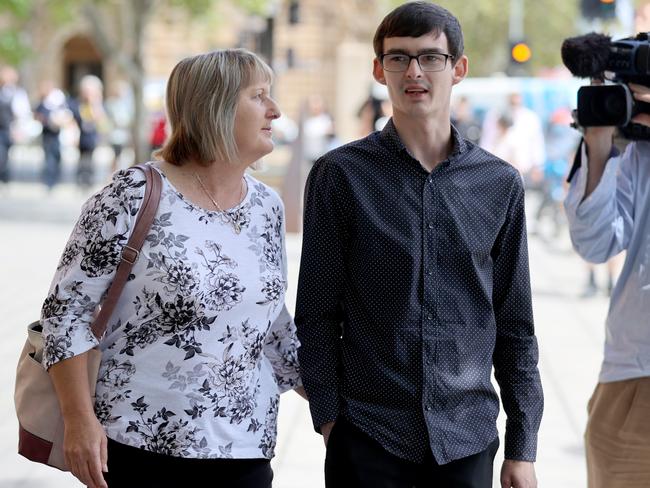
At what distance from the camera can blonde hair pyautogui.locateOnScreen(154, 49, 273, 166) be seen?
125 inches

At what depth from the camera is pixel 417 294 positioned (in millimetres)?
3061

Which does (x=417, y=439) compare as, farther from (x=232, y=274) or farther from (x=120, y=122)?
(x=120, y=122)

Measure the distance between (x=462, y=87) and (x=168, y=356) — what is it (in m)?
32.6

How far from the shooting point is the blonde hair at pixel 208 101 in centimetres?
319

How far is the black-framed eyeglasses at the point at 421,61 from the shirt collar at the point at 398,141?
156 mm

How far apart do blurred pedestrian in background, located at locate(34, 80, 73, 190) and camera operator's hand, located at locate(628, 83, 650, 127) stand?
19.6 metres

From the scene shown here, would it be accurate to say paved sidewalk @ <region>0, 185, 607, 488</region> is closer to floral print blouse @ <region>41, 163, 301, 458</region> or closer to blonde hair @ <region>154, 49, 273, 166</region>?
floral print blouse @ <region>41, 163, 301, 458</region>

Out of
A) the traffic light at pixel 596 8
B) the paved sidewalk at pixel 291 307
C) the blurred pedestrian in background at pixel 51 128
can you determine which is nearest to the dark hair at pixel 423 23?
the paved sidewalk at pixel 291 307

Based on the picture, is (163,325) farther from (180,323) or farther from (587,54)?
(587,54)

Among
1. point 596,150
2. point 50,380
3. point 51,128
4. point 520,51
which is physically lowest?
point 51,128

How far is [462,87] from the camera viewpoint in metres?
35.1

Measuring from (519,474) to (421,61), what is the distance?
3.54ft

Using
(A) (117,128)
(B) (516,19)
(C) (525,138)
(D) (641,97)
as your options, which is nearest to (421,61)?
(D) (641,97)

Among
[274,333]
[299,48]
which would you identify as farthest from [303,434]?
[299,48]
